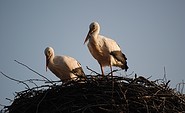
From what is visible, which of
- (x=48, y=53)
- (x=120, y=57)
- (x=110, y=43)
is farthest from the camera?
(x=120, y=57)

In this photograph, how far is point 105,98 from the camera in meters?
3.74

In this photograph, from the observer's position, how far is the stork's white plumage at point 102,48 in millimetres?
7223

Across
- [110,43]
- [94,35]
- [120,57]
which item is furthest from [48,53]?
[120,57]

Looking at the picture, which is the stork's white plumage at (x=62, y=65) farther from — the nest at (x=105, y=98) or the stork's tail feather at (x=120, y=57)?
the nest at (x=105, y=98)

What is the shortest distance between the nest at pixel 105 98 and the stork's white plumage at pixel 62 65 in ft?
9.64

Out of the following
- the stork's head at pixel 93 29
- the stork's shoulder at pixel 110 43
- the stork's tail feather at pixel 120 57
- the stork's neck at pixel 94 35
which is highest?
the stork's head at pixel 93 29

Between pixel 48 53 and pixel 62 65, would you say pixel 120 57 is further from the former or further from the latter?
pixel 48 53

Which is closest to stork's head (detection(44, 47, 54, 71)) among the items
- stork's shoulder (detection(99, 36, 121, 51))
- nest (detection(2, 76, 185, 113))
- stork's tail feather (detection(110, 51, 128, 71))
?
stork's shoulder (detection(99, 36, 121, 51))

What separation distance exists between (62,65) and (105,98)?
11.6 feet

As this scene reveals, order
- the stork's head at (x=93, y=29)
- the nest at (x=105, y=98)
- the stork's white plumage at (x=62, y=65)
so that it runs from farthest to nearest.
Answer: the stork's head at (x=93, y=29) < the stork's white plumage at (x=62, y=65) < the nest at (x=105, y=98)

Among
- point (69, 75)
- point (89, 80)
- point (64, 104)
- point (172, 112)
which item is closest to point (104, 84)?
point (89, 80)

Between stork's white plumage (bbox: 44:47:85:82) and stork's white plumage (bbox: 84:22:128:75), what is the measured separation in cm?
45

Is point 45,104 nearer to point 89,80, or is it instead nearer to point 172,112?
point 89,80

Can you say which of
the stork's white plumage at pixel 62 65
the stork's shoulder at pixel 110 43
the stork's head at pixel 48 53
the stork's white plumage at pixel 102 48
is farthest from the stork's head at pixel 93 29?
the stork's head at pixel 48 53
